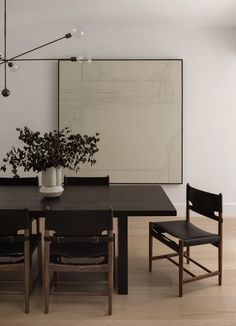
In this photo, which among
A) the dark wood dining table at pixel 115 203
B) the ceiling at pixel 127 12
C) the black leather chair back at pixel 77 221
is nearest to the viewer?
the black leather chair back at pixel 77 221

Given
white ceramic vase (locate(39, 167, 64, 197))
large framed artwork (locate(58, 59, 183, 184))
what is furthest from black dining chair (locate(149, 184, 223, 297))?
large framed artwork (locate(58, 59, 183, 184))

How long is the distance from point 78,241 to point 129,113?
3.17 meters

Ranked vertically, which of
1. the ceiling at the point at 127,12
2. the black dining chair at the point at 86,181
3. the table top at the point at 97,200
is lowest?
the table top at the point at 97,200

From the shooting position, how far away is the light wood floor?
8.68 ft

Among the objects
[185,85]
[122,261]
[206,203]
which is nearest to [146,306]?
[122,261]

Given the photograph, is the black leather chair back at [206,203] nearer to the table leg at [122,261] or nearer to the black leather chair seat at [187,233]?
the black leather chair seat at [187,233]

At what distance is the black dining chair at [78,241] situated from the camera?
8.51 ft

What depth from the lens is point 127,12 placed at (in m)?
4.94

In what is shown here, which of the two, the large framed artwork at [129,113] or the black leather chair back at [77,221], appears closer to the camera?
the black leather chair back at [77,221]

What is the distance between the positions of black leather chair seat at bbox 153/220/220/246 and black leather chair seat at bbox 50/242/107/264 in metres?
0.67

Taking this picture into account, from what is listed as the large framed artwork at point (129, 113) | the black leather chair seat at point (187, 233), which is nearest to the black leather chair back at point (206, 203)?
the black leather chair seat at point (187, 233)

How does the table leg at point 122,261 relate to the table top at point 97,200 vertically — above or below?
below

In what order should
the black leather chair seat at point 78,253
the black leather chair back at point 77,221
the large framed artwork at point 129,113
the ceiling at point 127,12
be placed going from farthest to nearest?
the large framed artwork at point 129,113
the ceiling at point 127,12
the black leather chair seat at point 78,253
the black leather chair back at point 77,221

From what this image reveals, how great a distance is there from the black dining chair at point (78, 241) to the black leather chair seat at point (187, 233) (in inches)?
26.6
